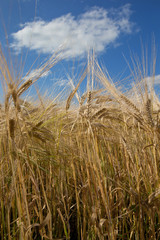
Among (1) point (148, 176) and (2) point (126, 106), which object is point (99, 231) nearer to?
(1) point (148, 176)

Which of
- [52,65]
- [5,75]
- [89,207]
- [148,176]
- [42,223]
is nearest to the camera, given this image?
[5,75]

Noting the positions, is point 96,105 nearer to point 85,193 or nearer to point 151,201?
point 85,193

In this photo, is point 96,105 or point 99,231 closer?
point 99,231

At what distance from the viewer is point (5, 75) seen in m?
0.97

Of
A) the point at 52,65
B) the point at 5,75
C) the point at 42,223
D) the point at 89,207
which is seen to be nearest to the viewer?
the point at 5,75

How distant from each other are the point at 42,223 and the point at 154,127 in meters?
0.80

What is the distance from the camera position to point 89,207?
1383mm

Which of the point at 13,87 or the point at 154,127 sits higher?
the point at 13,87

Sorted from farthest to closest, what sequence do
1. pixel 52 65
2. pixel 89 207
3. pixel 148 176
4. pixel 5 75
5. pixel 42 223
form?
pixel 148 176 < pixel 89 207 < pixel 52 65 < pixel 42 223 < pixel 5 75

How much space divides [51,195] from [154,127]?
2.63 feet

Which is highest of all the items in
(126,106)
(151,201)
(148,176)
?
(126,106)

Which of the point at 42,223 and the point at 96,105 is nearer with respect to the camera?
the point at 42,223

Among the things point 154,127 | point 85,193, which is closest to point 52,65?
point 154,127

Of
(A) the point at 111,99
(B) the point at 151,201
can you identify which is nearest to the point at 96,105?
(A) the point at 111,99
